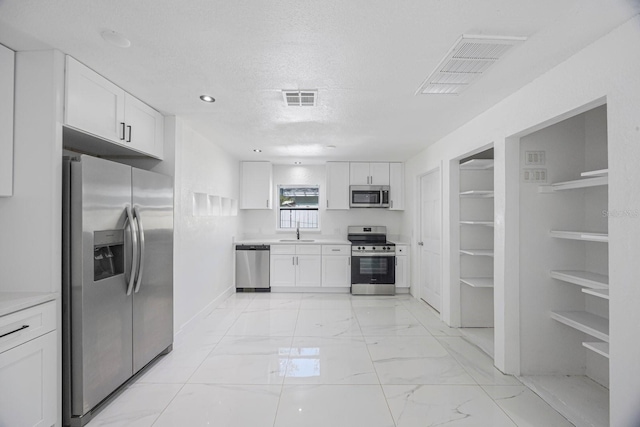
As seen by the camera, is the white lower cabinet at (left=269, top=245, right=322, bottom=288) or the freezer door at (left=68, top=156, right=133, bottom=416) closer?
the freezer door at (left=68, top=156, right=133, bottom=416)

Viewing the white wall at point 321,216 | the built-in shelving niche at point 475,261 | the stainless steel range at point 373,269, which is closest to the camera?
the built-in shelving niche at point 475,261

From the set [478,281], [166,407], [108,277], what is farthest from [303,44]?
[478,281]

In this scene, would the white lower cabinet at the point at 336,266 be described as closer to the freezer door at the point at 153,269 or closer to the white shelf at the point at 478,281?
the white shelf at the point at 478,281

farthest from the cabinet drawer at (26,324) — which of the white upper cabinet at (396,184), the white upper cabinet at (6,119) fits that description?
the white upper cabinet at (396,184)

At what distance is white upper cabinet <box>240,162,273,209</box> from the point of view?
6074 mm

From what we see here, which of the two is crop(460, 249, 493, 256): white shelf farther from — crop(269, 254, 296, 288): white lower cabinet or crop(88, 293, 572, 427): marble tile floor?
crop(269, 254, 296, 288): white lower cabinet

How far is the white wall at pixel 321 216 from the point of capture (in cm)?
647

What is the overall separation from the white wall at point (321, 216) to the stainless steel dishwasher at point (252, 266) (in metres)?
0.80

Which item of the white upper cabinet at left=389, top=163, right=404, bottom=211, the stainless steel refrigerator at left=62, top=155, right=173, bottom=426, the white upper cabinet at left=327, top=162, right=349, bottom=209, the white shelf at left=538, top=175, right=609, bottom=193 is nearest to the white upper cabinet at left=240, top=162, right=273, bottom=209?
the white upper cabinet at left=327, top=162, right=349, bottom=209

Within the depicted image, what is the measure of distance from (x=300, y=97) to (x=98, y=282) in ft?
6.71

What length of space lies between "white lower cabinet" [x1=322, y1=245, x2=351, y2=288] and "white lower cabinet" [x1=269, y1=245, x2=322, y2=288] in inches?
4.2

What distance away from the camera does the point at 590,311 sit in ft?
8.96

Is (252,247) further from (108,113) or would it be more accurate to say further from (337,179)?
(108,113)

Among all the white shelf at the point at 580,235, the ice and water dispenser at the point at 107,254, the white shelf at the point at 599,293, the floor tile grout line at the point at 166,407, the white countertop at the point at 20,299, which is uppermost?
the white shelf at the point at 580,235
